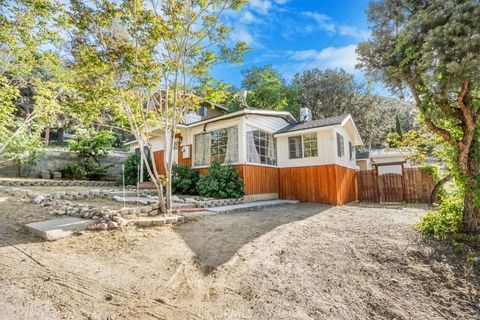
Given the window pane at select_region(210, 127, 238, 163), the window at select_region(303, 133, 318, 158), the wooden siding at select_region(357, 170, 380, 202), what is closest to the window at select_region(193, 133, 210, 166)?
the window pane at select_region(210, 127, 238, 163)

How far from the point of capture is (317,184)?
36.7 feet

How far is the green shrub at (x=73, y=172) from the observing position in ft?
49.4

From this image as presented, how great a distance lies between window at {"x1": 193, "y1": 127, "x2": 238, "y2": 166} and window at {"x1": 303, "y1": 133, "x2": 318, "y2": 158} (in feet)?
11.0

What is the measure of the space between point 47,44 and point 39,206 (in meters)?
5.13

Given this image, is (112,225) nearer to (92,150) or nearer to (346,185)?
(346,185)

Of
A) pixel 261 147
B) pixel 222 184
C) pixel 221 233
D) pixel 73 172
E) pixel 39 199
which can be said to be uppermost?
pixel 261 147

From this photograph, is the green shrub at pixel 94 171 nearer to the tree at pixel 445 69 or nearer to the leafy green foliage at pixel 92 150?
the leafy green foliage at pixel 92 150

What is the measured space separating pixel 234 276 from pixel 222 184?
636 centimetres

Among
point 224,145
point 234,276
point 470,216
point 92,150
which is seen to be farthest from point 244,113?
point 92,150

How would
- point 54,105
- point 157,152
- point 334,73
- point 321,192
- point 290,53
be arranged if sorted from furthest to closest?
1. point 334,73
2. point 290,53
3. point 157,152
4. point 321,192
5. point 54,105

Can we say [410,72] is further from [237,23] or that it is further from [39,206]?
[39,206]

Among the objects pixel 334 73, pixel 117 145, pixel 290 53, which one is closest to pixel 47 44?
pixel 290 53

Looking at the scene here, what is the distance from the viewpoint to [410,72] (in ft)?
16.0

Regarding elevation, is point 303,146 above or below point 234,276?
above
